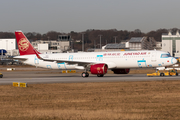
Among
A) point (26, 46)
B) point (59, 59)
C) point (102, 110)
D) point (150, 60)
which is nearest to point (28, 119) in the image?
point (102, 110)

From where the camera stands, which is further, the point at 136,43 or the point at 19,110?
the point at 136,43

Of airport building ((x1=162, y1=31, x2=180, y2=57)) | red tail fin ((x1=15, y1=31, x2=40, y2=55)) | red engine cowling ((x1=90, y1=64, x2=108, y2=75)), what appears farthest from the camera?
airport building ((x1=162, y1=31, x2=180, y2=57))

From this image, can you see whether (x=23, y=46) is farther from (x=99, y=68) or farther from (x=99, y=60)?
(x=99, y=68)

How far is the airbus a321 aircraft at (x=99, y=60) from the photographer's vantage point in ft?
146

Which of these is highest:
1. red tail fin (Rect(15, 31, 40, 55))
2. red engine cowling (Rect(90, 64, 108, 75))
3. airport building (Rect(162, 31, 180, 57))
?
airport building (Rect(162, 31, 180, 57))

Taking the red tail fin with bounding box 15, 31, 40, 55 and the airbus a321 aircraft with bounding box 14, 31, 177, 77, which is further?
the red tail fin with bounding box 15, 31, 40, 55

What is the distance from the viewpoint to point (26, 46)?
53.2 metres

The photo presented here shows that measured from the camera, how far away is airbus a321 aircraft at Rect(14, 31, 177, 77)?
44.5 m

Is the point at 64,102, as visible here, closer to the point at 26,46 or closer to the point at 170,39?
the point at 26,46

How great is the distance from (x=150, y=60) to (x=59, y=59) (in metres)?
15.8

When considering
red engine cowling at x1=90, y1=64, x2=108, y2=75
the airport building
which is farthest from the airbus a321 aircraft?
the airport building

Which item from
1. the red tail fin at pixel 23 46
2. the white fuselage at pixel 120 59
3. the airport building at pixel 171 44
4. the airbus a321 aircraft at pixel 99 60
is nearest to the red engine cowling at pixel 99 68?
the airbus a321 aircraft at pixel 99 60

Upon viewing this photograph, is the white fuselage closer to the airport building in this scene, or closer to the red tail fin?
the red tail fin

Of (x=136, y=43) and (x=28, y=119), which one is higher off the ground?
(x=136, y=43)
